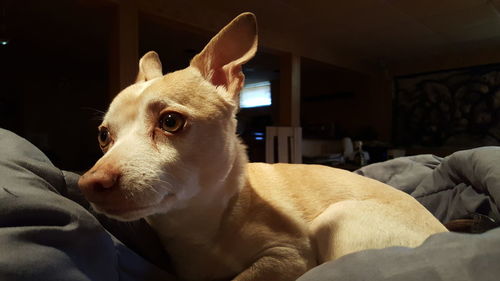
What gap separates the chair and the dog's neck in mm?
2763

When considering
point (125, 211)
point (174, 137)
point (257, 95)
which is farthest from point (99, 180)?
point (257, 95)

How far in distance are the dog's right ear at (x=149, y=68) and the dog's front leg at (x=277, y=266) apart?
0.67 m

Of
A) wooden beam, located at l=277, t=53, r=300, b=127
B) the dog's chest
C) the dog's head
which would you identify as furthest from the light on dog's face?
wooden beam, located at l=277, t=53, r=300, b=127

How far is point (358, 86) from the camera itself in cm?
604

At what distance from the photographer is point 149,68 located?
46.9 inches

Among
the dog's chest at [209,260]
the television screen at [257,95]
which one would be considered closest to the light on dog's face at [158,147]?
the dog's chest at [209,260]

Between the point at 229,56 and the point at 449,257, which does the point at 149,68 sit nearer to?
the point at 229,56

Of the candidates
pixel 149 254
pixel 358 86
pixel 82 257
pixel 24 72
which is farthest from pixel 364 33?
pixel 24 72

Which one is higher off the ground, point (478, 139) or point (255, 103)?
point (255, 103)

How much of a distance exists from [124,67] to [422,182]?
2.11 metres

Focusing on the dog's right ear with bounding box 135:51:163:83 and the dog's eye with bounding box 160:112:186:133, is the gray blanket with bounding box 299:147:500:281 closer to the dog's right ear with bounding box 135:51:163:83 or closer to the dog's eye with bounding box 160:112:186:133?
the dog's eye with bounding box 160:112:186:133

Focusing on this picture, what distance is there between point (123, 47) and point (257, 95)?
4.87 meters

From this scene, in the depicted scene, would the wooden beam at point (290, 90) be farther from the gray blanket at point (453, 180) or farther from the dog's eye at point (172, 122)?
the dog's eye at point (172, 122)

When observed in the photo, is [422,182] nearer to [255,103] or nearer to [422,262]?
[422,262]
